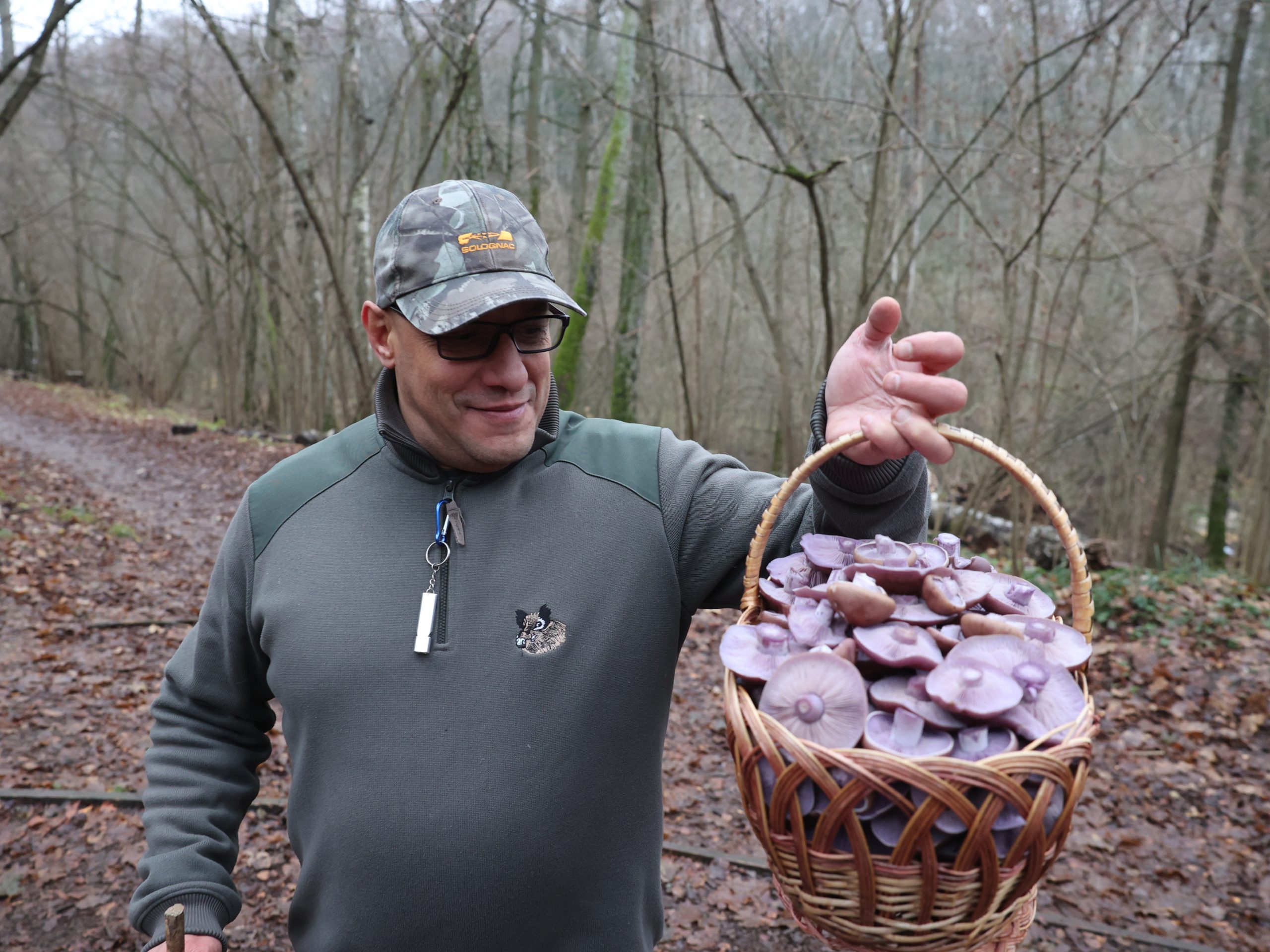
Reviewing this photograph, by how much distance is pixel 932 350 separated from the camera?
50.9 inches

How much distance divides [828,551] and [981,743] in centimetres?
38

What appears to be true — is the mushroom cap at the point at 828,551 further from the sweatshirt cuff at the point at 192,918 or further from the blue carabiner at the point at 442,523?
the sweatshirt cuff at the point at 192,918

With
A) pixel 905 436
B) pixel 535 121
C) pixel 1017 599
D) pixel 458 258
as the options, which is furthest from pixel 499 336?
pixel 535 121

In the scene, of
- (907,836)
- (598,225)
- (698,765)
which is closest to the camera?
(907,836)

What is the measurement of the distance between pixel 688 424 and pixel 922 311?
666 centimetres

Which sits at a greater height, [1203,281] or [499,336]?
[1203,281]

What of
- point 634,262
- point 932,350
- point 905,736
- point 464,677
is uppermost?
point 634,262

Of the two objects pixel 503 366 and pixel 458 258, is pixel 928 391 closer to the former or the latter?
pixel 503 366

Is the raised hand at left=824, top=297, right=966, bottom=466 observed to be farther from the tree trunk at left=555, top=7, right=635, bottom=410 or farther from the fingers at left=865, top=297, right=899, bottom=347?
the tree trunk at left=555, top=7, right=635, bottom=410

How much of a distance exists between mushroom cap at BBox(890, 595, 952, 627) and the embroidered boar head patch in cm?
59

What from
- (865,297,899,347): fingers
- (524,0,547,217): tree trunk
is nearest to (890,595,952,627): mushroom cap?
(865,297,899,347): fingers

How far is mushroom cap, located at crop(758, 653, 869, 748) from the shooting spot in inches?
41.3

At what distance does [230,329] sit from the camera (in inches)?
645

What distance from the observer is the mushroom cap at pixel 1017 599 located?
4.05 feet
